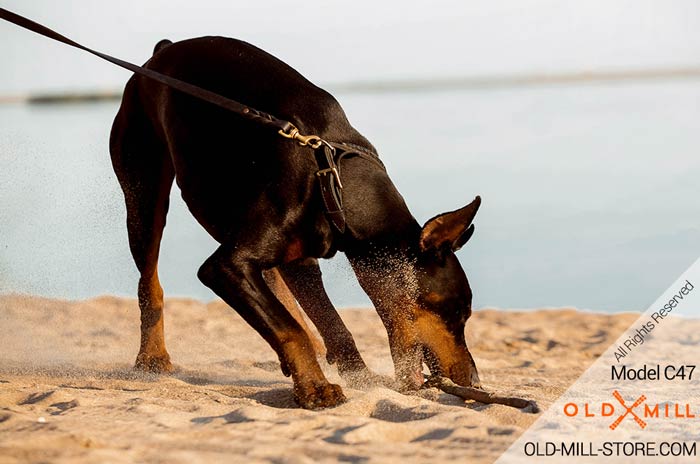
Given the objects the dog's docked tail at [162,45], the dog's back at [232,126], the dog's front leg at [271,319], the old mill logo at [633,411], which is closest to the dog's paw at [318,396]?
the dog's front leg at [271,319]

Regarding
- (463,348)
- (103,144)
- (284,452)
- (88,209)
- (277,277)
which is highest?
(103,144)

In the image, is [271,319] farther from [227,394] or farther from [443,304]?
[443,304]

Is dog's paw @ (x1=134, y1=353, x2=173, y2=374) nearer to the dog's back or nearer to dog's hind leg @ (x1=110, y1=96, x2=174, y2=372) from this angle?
dog's hind leg @ (x1=110, y1=96, x2=174, y2=372)

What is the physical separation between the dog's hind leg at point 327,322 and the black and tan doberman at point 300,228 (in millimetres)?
22

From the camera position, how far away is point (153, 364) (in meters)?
6.12

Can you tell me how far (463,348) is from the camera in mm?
4930

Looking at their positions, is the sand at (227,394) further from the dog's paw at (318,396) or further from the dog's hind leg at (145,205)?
the dog's hind leg at (145,205)

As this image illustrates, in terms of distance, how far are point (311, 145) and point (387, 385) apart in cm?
130

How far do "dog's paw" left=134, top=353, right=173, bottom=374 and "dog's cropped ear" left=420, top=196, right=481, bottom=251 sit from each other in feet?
6.68

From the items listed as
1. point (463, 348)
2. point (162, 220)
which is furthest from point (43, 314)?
point (463, 348)

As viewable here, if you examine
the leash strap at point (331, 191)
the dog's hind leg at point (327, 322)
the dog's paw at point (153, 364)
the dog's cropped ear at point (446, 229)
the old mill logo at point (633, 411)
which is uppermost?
the leash strap at point (331, 191)

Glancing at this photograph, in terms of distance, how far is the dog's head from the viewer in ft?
15.8

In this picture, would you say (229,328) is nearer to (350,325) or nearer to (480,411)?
(350,325)

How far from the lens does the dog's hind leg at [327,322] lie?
5543 millimetres
